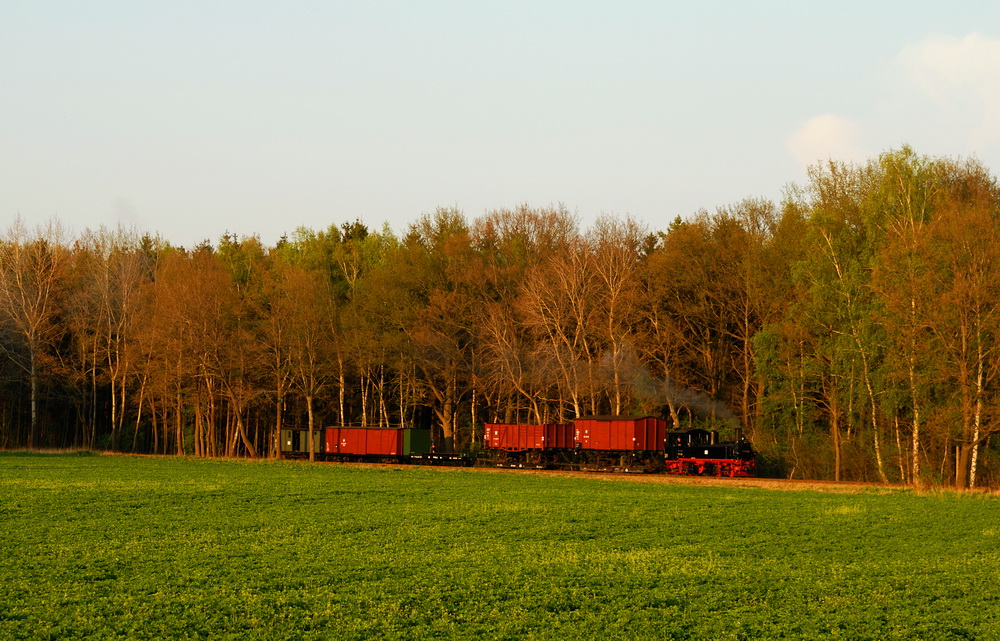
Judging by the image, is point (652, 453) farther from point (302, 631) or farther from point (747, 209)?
point (302, 631)

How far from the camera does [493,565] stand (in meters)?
20.9

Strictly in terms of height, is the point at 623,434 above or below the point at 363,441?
above

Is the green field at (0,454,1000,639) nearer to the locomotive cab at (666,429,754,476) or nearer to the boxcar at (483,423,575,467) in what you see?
the locomotive cab at (666,429,754,476)

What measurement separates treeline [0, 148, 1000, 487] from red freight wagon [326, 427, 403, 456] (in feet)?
10.1

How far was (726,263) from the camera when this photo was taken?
212 feet

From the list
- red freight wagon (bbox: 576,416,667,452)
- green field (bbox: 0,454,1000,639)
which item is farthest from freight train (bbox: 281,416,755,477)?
green field (bbox: 0,454,1000,639)

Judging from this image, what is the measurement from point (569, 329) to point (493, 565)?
4461cm

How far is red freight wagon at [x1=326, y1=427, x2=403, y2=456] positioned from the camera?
2527 inches

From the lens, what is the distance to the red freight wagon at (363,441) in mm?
64194

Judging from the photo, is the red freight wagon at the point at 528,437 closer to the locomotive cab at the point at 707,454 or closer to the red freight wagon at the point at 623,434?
the red freight wagon at the point at 623,434

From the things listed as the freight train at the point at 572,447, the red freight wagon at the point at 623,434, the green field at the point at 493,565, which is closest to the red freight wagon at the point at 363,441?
the freight train at the point at 572,447

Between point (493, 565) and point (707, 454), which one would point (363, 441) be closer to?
point (707, 454)

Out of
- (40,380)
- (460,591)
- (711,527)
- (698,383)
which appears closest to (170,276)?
(40,380)

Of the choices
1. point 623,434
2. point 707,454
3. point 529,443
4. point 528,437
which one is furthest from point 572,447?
point 707,454
